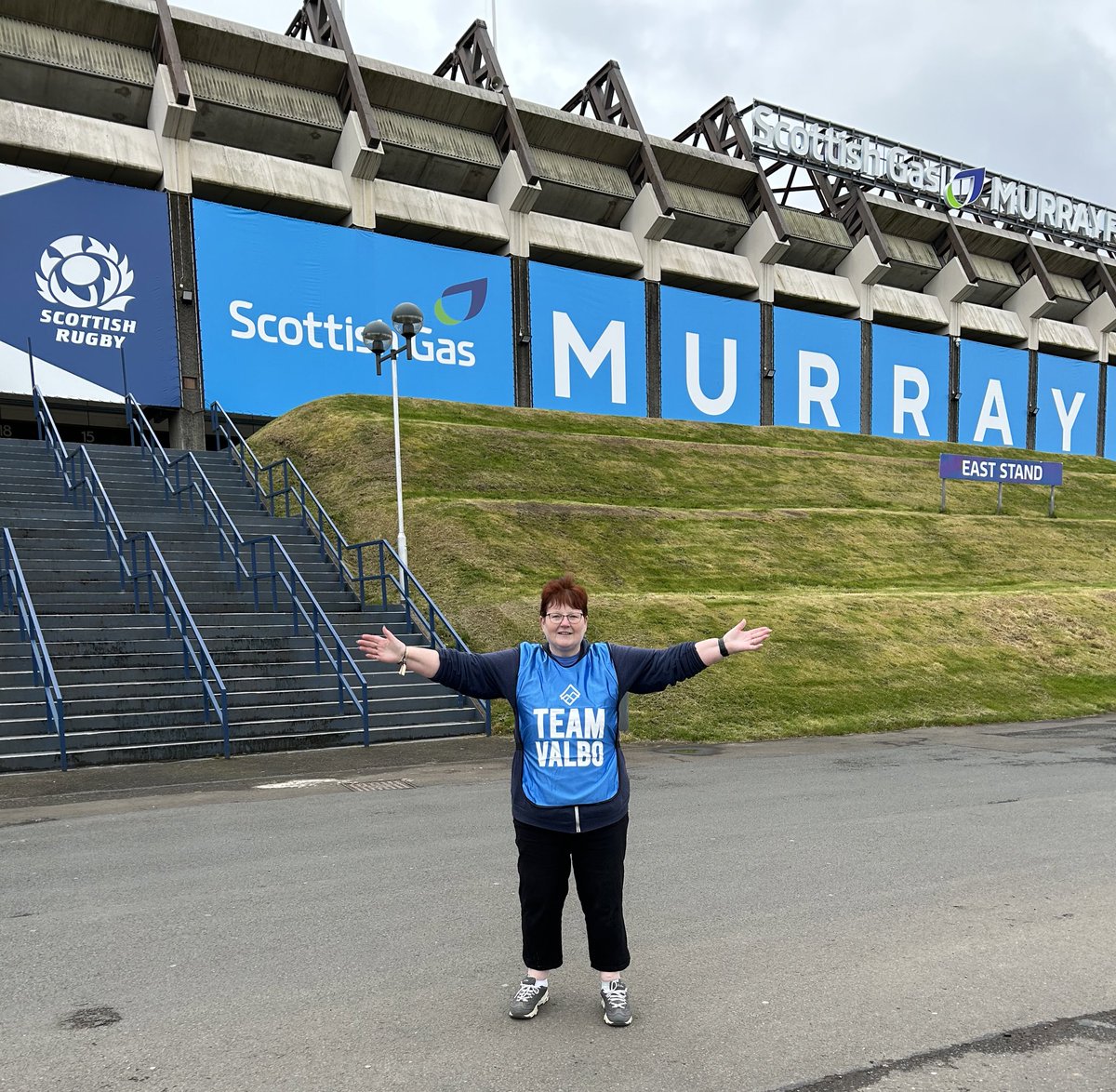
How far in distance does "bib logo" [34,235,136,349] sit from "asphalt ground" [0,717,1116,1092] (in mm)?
20741

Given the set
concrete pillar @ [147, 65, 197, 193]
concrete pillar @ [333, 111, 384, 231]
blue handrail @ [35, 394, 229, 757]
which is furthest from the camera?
concrete pillar @ [333, 111, 384, 231]

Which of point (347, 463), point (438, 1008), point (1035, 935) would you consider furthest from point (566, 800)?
point (347, 463)

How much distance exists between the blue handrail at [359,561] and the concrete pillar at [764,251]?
968 inches

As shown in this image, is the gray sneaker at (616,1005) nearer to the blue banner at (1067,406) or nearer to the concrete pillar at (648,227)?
the concrete pillar at (648,227)

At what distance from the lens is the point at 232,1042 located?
13.2 ft

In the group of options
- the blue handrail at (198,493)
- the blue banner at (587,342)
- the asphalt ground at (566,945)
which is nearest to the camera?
the asphalt ground at (566,945)

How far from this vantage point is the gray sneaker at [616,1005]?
4.16m

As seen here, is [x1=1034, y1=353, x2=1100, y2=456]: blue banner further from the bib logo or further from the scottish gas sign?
the bib logo

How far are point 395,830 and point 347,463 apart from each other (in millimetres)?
14730

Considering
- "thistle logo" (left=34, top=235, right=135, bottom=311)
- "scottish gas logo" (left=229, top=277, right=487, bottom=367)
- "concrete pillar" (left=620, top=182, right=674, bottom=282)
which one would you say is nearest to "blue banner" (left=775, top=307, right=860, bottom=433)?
"concrete pillar" (left=620, top=182, right=674, bottom=282)

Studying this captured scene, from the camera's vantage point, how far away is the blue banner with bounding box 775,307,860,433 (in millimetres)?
41594

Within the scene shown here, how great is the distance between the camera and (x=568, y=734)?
4.16 metres

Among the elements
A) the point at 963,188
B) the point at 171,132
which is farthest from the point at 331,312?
the point at 963,188

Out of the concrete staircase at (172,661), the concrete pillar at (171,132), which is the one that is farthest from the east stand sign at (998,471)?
the concrete pillar at (171,132)
